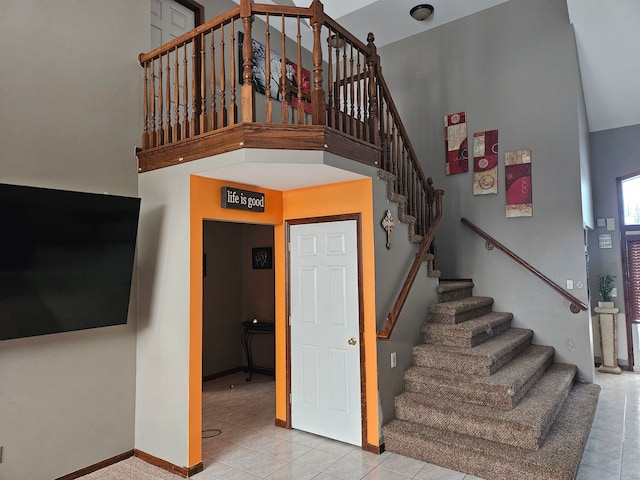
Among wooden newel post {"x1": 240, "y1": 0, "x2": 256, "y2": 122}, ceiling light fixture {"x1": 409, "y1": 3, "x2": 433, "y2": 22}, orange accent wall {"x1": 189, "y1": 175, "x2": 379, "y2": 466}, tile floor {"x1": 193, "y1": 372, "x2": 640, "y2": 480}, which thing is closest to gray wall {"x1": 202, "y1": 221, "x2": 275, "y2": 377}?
tile floor {"x1": 193, "y1": 372, "x2": 640, "y2": 480}

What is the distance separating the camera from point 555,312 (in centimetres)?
505

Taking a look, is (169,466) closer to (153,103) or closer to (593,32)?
(153,103)

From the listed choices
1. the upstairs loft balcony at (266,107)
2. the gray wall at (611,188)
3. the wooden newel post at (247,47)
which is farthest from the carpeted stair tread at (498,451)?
the wooden newel post at (247,47)

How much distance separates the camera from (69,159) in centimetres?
333

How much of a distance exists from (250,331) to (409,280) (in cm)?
330

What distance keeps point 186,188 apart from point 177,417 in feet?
6.24

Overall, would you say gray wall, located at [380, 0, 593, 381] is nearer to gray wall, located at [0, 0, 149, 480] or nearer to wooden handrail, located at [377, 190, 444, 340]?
wooden handrail, located at [377, 190, 444, 340]

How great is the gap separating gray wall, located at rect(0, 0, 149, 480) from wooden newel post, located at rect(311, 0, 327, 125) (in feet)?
5.96

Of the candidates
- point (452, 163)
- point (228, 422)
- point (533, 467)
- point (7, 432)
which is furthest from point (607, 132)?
point (7, 432)

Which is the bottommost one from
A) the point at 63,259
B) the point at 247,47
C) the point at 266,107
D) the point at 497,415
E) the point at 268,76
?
the point at 497,415

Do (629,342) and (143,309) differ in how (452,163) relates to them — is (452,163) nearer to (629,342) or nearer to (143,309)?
(629,342)

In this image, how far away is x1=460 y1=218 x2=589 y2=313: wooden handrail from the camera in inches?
191

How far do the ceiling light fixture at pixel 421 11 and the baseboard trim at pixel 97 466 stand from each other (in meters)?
6.30

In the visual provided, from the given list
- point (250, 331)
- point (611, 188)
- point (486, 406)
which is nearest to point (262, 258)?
point (250, 331)
